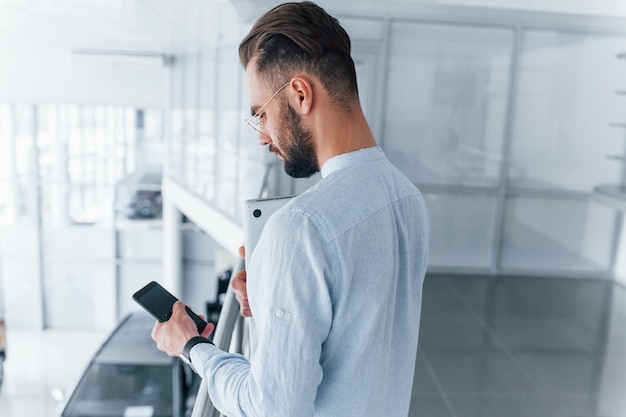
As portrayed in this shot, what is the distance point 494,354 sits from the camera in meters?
3.79

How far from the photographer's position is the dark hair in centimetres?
102

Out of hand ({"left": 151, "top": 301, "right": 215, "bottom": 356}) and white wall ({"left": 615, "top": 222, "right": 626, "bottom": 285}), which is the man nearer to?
hand ({"left": 151, "top": 301, "right": 215, "bottom": 356})

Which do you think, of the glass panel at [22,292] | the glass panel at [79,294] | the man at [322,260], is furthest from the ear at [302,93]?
the glass panel at [22,292]

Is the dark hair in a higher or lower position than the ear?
higher

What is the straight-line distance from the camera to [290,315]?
91 cm

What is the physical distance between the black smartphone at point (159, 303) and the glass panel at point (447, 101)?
4.38 m

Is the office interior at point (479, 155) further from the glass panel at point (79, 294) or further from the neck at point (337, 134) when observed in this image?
the glass panel at point (79, 294)

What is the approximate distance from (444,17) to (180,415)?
14.7ft

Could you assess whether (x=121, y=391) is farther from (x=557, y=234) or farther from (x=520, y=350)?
(x=557, y=234)

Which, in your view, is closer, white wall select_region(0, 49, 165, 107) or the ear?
the ear

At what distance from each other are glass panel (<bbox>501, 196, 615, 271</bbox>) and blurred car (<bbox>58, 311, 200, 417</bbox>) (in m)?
3.50

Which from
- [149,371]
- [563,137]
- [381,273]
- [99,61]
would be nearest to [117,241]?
[99,61]

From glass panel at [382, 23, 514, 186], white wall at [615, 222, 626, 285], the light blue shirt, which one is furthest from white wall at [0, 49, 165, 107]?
the light blue shirt

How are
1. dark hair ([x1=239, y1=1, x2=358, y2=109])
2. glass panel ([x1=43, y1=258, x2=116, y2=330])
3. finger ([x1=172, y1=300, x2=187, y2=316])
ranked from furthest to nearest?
glass panel ([x1=43, y1=258, x2=116, y2=330])
finger ([x1=172, y1=300, x2=187, y2=316])
dark hair ([x1=239, y1=1, x2=358, y2=109])
